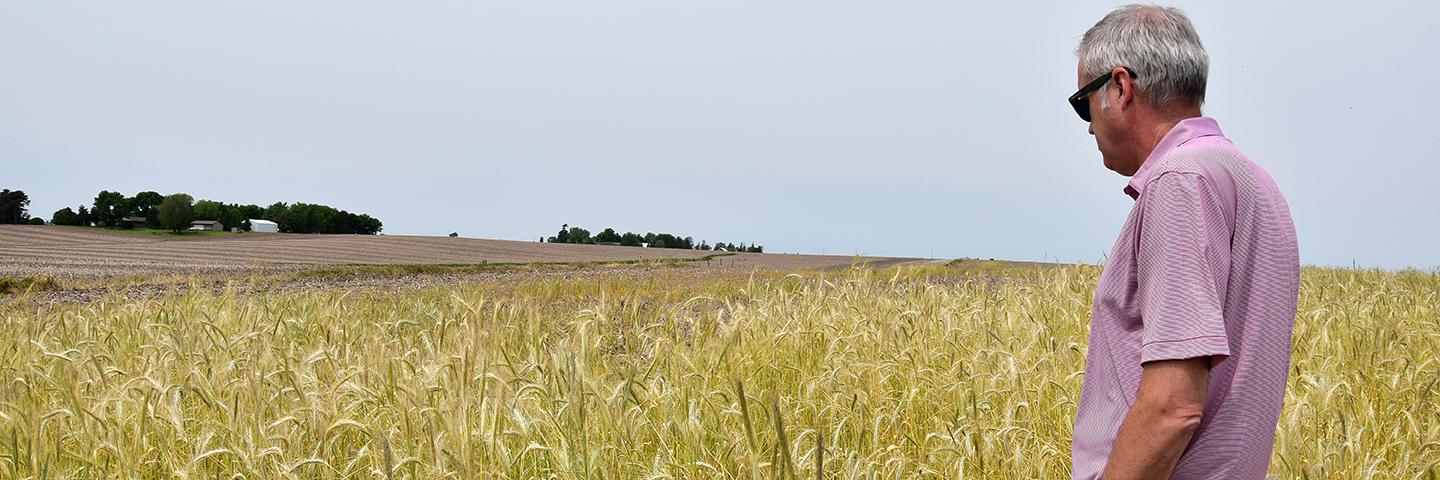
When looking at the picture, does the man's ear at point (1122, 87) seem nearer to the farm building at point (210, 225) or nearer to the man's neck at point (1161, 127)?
the man's neck at point (1161, 127)

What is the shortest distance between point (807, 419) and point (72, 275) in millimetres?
17225

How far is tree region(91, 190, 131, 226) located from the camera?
60.6 m

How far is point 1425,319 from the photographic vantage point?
6062mm

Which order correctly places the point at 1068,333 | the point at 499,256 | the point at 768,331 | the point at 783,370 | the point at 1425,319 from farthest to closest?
the point at 499,256 < the point at 1425,319 < the point at 1068,333 < the point at 768,331 < the point at 783,370

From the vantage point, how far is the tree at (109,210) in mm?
60562

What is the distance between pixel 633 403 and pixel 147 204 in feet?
232

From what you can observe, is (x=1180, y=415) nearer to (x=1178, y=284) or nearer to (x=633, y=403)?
(x=1178, y=284)

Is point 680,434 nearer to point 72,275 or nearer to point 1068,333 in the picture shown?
point 1068,333

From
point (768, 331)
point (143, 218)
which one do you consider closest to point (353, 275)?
point (768, 331)

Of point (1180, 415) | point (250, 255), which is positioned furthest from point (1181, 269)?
point (250, 255)

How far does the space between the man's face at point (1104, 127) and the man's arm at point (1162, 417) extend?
17.7 inches

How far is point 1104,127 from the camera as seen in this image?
1566mm

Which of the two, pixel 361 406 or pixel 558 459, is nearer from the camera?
pixel 558 459

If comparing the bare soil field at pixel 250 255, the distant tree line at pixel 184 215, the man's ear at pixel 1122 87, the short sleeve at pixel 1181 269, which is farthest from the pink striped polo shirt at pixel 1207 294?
the distant tree line at pixel 184 215
